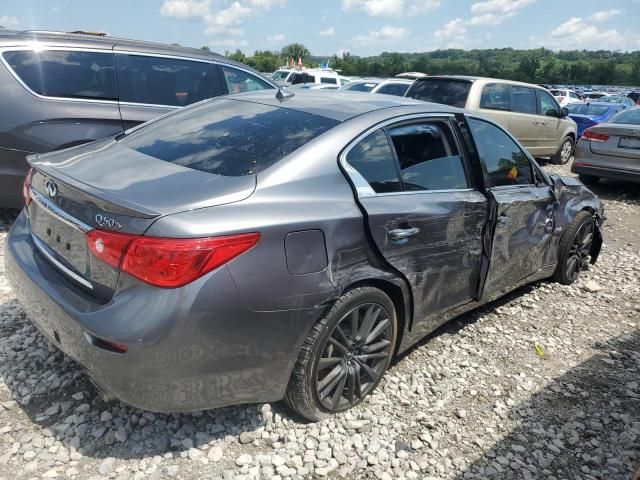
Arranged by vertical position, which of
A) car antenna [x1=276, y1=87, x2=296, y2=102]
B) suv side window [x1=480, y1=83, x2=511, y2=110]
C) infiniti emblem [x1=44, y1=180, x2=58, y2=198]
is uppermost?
car antenna [x1=276, y1=87, x2=296, y2=102]

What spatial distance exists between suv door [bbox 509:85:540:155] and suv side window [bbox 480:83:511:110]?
0.25m

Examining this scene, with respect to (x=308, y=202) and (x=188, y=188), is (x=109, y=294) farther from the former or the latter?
(x=308, y=202)

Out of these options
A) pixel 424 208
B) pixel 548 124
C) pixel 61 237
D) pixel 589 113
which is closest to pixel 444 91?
pixel 548 124

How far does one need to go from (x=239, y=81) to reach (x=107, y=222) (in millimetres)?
4449

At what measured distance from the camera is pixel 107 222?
2051 millimetres

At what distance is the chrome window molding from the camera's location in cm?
220

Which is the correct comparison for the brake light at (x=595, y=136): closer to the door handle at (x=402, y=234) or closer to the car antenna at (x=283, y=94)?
the car antenna at (x=283, y=94)

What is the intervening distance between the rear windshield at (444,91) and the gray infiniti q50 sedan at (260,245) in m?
5.55

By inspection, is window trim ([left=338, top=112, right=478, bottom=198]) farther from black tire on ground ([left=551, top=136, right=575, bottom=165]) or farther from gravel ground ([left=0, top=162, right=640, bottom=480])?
black tire on ground ([left=551, top=136, right=575, bottom=165])

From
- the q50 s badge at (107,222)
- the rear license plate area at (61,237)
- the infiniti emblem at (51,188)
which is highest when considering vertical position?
the infiniti emblem at (51,188)

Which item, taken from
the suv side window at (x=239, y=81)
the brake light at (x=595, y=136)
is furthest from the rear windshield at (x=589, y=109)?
the suv side window at (x=239, y=81)

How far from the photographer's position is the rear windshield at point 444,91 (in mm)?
8633

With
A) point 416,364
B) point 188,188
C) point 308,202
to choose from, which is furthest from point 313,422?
point 188,188

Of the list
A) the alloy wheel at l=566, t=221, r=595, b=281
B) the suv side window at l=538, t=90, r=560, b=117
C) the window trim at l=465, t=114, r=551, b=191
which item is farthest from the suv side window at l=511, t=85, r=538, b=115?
the window trim at l=465, t=114, r=551, b=191
